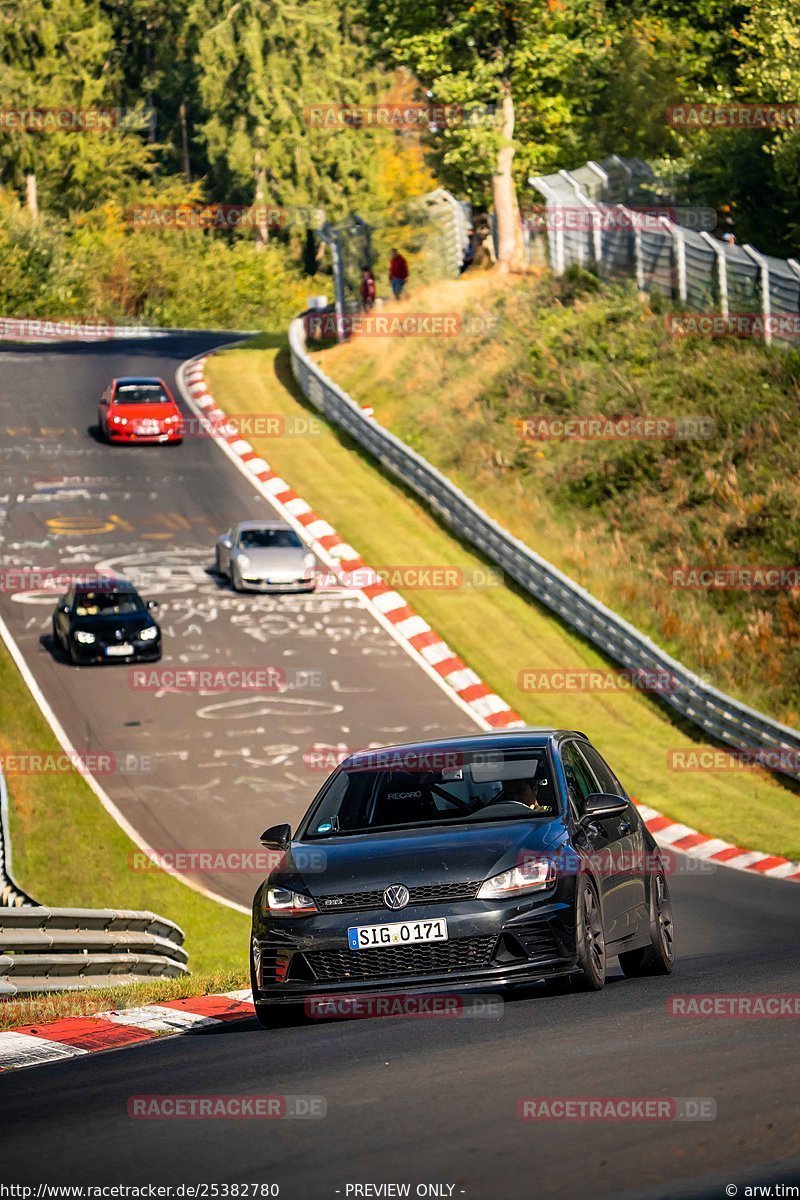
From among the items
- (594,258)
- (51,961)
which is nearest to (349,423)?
(594,258)

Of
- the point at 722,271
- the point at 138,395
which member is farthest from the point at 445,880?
the point at 138,395

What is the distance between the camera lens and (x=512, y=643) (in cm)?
2961

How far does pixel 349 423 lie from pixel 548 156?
20585 mm

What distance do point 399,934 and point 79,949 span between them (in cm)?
483

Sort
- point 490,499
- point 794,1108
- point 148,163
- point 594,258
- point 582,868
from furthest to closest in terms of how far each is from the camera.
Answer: point 148,163 → point 594,258 → point 490,499 → point 582,868 → point 794,1108

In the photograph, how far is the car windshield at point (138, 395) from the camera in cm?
4072

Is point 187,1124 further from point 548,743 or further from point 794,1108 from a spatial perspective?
point 548,743

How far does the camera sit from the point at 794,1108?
6.45 m

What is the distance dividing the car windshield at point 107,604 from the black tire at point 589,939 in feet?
62.1

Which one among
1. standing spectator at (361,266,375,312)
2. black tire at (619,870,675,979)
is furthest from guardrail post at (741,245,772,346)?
black tire at (619,870,675,979)

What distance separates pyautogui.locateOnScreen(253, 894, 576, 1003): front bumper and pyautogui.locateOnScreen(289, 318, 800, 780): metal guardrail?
52.7 ft

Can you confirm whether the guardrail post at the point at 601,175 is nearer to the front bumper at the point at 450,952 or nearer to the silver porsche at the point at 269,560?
the silver porsche at the point at 269,560

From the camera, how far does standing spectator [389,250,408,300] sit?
157 ft

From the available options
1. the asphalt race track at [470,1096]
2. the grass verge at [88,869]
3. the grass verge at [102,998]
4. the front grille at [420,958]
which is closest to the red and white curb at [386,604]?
the grass verge at [88,869]
